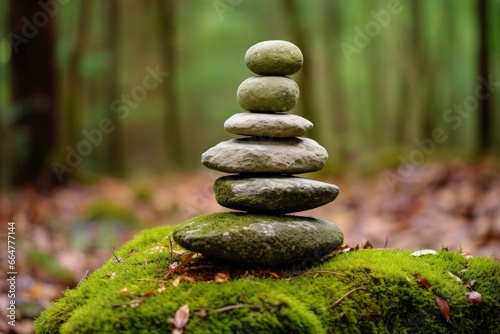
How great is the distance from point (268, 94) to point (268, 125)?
0.87ft

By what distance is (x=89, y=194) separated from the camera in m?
12.6

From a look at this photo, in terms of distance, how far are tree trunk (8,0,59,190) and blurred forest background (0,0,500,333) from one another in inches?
1.2

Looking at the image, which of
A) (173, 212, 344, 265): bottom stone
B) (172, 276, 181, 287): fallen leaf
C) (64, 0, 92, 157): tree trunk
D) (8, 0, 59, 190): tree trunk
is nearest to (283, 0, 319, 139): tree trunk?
(8, 0, 59, 190): tree trunk

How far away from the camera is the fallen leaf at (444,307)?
12.5 ft

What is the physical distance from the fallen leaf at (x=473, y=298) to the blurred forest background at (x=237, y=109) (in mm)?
909

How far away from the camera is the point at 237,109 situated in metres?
33.2

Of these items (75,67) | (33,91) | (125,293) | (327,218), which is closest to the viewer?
(125,293)

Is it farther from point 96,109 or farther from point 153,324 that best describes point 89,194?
point 96,109

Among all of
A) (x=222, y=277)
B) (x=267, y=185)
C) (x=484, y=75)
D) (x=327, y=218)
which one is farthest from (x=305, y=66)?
(x=222, y=277)

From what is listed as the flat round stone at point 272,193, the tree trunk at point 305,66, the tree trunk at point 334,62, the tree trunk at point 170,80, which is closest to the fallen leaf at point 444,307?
the flat round stone at point 272,193

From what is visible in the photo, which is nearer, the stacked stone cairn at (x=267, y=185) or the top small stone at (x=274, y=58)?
the stacked stone cairn at (x=267, y=185)

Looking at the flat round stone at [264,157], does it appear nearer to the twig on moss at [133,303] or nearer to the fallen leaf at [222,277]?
the fallen leaf at [222,277]

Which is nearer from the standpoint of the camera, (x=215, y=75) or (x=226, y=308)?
(x=226, y=308)

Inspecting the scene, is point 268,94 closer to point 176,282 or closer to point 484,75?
point 176,282
